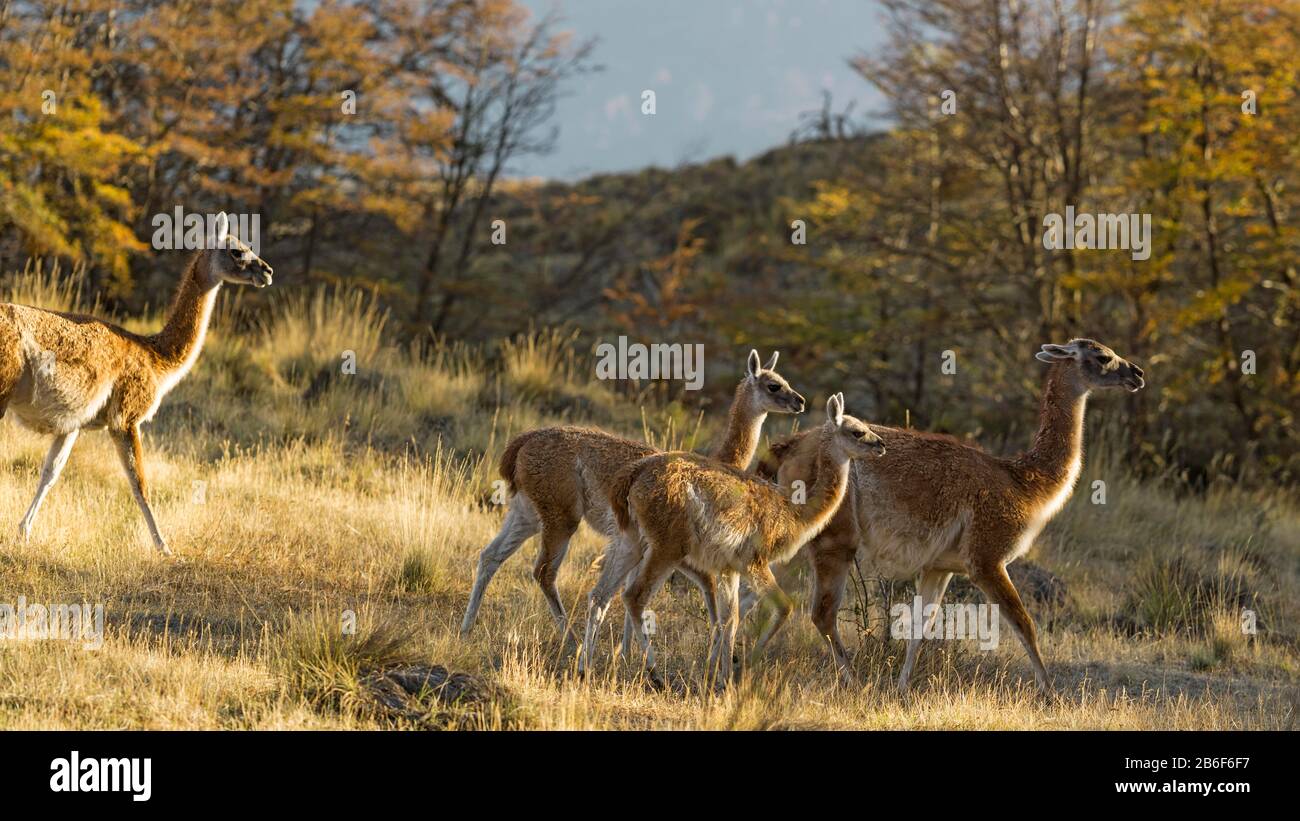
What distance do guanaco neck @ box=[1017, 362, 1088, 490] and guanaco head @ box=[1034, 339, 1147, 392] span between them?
6 cm

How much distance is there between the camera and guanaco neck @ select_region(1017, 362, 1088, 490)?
368 inches

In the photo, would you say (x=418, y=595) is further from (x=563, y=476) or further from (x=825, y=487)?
(x=825, y=487)

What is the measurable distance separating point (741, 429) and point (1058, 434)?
217 centimetres

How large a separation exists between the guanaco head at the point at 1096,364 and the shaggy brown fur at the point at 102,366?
596 centimetres

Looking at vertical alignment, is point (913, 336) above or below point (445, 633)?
above

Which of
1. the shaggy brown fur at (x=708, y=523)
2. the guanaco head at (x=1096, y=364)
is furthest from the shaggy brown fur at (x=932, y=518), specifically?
the guanaco head at (x=1096, y=364)

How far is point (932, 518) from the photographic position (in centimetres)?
891

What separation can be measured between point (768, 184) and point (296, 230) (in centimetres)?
1911

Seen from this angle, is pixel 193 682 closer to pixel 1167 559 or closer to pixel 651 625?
pixel 651 625

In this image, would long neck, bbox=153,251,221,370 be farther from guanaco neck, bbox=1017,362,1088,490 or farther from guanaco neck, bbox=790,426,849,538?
guanaco neck, bbox=1017,362,1088,490

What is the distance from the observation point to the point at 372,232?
2589cm

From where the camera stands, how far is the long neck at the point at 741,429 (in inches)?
374

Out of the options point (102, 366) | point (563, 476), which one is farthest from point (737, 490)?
point (102, 366)
